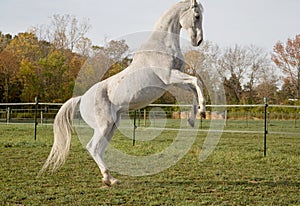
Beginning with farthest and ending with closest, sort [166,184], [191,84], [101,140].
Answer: [166,184] → [101,140] → [191,84]

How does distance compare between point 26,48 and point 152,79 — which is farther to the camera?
point 26,48

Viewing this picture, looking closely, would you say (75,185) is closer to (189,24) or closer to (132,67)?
(132,67)

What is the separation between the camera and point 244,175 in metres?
6.57

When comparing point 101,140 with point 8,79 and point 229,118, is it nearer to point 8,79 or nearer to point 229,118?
point 229,118

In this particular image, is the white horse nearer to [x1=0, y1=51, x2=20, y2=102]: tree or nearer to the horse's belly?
the horse's belly

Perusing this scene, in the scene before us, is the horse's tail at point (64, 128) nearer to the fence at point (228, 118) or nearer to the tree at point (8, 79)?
the fence at point (228, 118)

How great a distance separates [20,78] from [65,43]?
4.77 m

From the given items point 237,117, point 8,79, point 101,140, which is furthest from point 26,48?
point 101,140

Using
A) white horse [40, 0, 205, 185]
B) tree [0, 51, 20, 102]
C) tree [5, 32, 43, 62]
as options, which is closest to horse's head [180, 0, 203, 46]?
white horse [40, 0, 205, 185]

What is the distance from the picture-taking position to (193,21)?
4738mm

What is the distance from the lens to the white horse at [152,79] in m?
4.65

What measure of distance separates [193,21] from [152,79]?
902 mm

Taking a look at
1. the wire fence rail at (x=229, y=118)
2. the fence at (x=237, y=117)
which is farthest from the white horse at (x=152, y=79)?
the fence at (x=237, y=117)

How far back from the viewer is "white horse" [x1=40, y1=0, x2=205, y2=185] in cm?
465
